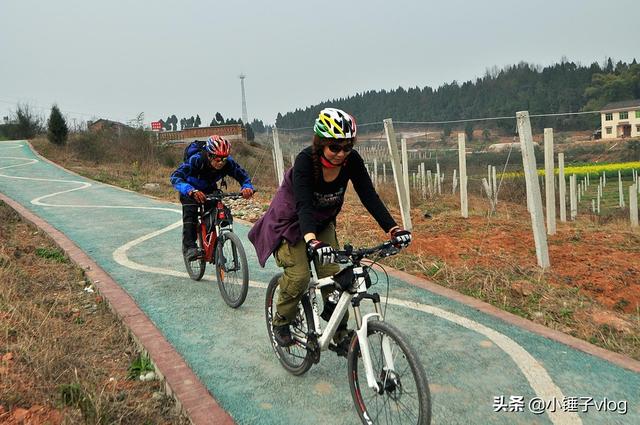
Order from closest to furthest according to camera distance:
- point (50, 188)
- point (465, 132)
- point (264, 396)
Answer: point (264, 396)
point (465, 132)
point (50, 188)

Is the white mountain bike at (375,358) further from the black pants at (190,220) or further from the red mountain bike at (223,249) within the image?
the black pants at (190,220)

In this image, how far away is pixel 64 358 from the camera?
373 centimetres

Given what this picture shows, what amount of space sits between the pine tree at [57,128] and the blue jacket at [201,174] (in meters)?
25.7

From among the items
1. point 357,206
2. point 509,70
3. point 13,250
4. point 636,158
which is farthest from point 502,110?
point 13,250

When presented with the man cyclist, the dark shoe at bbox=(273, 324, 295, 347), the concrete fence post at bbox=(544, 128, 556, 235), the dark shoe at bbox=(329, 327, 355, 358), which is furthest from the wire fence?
the dark shoe at bbox=(329, 327, 355, 358)

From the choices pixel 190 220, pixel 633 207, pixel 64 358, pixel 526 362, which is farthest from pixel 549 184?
pixel 633 207

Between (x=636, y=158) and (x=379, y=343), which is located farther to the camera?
(x=636, y=158)

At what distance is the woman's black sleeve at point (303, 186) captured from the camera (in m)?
3.21

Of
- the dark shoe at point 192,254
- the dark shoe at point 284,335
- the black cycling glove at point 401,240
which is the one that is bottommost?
the dark shoe at point 284,335

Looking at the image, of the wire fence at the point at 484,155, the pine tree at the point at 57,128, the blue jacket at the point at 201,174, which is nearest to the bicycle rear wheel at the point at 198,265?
the blue jacket at the point at 201,174

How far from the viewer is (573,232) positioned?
9.77 m

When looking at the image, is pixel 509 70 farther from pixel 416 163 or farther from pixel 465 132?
pixel 465 132

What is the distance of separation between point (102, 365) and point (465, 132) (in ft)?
30.4

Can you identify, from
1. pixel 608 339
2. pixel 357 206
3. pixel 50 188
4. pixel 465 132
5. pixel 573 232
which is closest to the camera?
pixel 608 339
